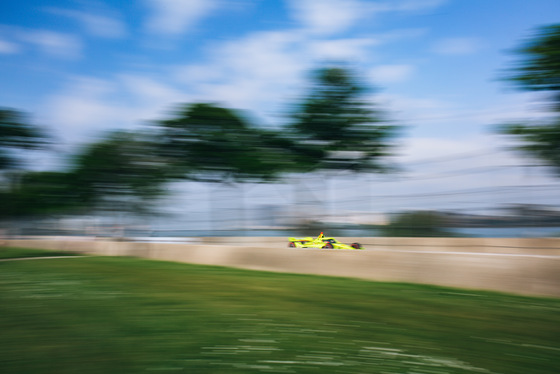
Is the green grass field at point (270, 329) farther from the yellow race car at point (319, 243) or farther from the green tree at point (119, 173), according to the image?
Result: the green tree at point (119, 173)

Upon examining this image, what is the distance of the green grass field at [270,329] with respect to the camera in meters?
3.12

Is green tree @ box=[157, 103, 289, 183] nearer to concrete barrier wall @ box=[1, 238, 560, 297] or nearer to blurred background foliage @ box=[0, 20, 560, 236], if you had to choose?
blurred background foliage @ box=[0, 20, 560, 236]

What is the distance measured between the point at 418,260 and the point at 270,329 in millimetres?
3771

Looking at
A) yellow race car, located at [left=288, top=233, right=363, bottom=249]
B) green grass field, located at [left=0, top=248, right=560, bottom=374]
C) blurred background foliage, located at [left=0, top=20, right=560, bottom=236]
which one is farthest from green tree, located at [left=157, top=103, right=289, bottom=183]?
green grass field, located at [left=0, top=248, right=560, bottom=374]

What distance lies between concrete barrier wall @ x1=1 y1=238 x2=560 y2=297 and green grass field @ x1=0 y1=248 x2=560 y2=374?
0.36m

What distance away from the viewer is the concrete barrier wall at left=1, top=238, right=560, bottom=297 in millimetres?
→ 5980

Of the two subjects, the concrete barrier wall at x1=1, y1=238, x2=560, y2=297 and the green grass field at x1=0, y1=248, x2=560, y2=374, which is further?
the concrete barrier wall at x1=1, y1=238, x2=560, y2=297

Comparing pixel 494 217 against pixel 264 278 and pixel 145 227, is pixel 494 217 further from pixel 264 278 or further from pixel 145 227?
pixel 145 227

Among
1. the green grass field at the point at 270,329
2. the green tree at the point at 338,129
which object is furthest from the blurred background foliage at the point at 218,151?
the green grass field at the point at 270,329

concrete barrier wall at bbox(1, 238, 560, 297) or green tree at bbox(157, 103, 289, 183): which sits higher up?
green tree at bbox(157, 103, 289, 183)

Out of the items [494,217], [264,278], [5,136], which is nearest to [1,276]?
[264,278]

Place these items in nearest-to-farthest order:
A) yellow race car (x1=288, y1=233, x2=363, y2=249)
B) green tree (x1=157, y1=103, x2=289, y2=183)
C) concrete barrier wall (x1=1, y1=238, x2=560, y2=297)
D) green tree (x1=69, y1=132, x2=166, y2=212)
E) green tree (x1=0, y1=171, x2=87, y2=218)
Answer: concrete barrier wall (x1=1, y1=238, x2=560, y2=297) → yellow race car (x1=288, y1=233, x2=363, y2=249) → green tree (x1=69, y1=132, x2=166, y2=212) → green tree (x1=157, y1=103, x2=289, y2=183) → green tree (x1=0, y1=171, x2=87, y2=218)

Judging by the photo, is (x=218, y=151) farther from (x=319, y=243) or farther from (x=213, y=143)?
(x=319, y=243)

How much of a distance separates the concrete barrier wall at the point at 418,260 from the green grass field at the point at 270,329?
1.18 ft
